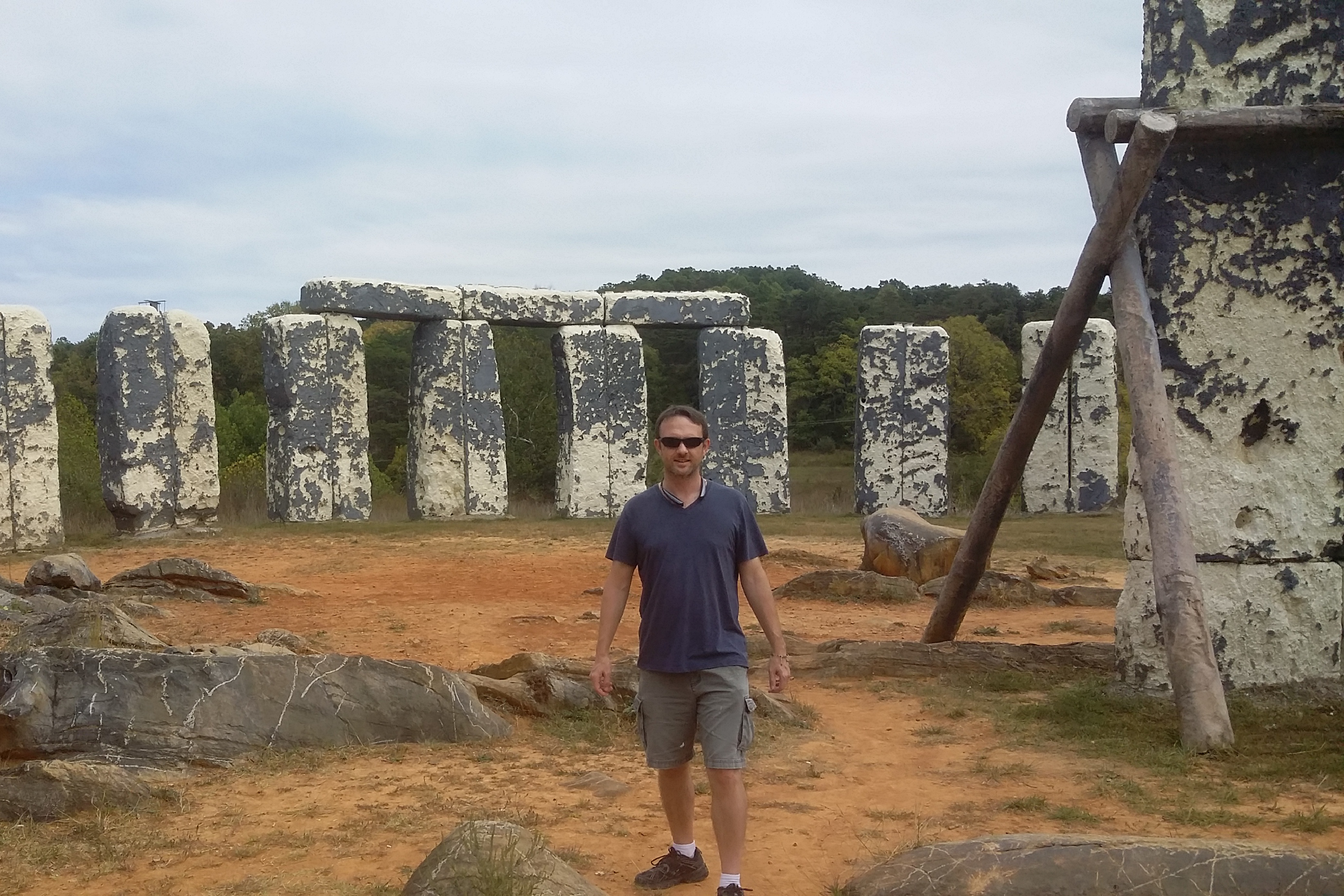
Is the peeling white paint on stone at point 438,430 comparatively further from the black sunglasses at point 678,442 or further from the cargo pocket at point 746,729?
the cargo pocket at point 746,729

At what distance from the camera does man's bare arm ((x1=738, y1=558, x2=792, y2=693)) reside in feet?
13.1

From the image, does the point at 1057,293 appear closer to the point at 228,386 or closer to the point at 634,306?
the point at 634,306

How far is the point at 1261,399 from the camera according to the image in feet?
20.0

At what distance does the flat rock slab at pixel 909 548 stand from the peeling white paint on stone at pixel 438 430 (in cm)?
584

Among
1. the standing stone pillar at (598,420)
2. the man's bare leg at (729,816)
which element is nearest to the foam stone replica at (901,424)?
the standing stone pillar at (598,420)

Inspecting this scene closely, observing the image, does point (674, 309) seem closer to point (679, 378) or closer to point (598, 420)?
point (598, 420)

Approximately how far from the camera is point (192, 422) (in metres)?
14.7

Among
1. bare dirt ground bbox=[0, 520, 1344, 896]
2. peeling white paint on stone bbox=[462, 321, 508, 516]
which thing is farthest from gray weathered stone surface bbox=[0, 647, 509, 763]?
peeling white paint on stone bbox=[462, 321, 508, 516]

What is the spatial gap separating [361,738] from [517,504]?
45.2 feet

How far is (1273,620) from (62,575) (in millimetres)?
7694

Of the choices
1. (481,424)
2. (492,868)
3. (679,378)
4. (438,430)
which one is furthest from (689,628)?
(679,378)

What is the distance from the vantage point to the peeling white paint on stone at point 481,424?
15898mm

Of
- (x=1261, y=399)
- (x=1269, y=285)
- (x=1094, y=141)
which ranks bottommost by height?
(x=1261, y=399)

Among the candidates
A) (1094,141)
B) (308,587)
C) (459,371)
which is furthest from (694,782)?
(459,371)
